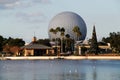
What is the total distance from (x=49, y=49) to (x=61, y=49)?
5.27m

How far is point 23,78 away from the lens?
200 feet

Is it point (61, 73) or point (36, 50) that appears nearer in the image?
point (61, 73)

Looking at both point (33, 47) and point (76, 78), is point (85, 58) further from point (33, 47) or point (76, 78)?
point (76, 78)

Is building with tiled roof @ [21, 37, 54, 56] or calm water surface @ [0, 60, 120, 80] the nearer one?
calm water surface @ [0, 60, 120, 80]

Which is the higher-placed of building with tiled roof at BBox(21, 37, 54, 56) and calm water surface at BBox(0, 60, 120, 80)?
building with tiled roof at BBox(21, 37, 54, 56)

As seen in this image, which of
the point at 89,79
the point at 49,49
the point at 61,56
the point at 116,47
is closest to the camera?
the point at 89,79

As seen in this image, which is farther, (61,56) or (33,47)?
(33,47)

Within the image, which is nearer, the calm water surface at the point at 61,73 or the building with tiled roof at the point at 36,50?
the calm water surface at the point at 61,73

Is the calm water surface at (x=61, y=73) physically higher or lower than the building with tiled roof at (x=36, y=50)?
lower

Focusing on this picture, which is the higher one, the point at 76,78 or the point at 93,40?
the point at 93,40

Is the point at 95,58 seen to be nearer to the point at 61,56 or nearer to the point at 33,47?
the point at 61,56

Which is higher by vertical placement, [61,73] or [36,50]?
[36,50]

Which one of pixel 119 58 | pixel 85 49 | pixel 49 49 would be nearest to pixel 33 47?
pixel 49 49

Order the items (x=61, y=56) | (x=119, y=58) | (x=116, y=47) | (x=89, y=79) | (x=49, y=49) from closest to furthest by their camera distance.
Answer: (x=89, y=79)
(x=119, y=58)
(x=61, y=56)
(x=116, y=47)
(x=49, y=49)
